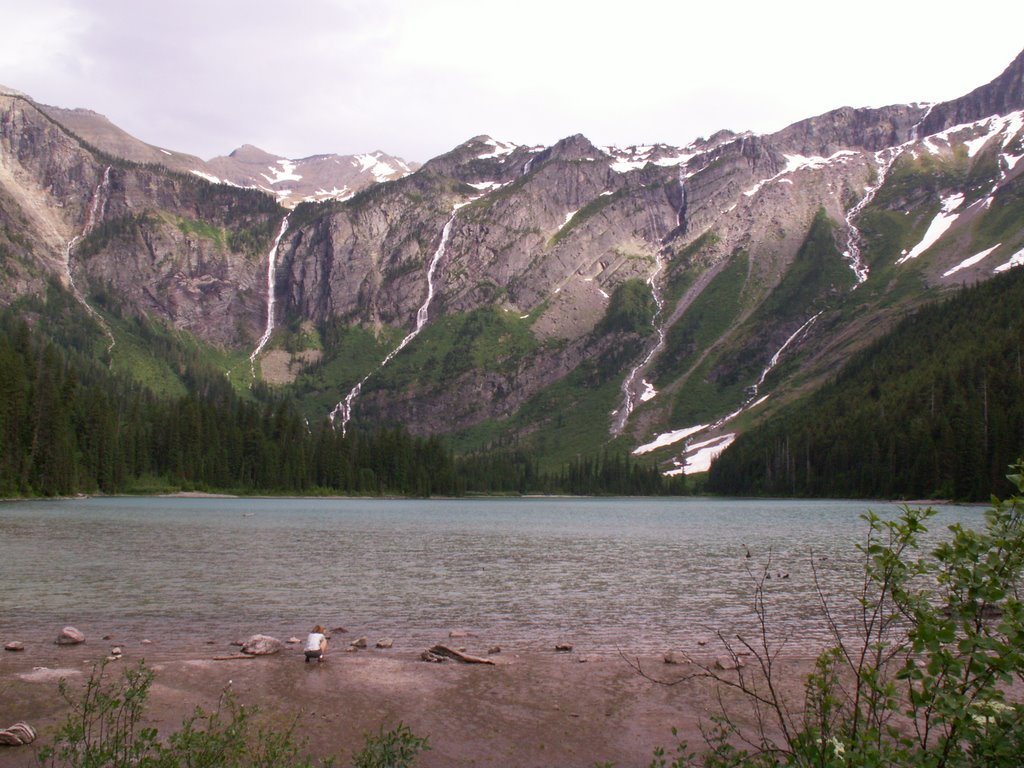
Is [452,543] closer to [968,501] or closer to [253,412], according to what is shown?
[968,501]

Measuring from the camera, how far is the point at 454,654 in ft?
73.5

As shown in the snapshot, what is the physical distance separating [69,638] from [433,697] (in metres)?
12.6

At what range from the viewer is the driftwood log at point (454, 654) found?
864 inches

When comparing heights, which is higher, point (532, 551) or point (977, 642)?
point (977, 642)

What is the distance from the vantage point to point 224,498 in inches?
6181

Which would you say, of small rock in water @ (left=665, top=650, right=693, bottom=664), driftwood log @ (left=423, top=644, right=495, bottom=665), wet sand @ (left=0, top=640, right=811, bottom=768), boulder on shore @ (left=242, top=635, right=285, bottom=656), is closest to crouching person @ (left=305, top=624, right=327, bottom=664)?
wet sand @ (left=0, top=640, right=811, bottom=768)

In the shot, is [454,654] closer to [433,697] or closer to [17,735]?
[433,697]

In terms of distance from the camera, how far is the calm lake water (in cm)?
2744

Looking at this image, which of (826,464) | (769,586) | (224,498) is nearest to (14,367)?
(224,498)

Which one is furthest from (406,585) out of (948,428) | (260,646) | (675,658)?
(948,428)

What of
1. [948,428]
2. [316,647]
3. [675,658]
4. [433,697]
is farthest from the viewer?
[948,428]

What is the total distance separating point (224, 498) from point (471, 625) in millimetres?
141459

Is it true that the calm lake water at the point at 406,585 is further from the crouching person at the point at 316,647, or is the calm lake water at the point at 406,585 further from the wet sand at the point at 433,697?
the crouching person at the point at 316,647

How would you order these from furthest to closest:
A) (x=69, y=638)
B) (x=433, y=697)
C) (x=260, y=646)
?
(x=69, y=638)
(x=260, y=646)
(x=433, y=697)
